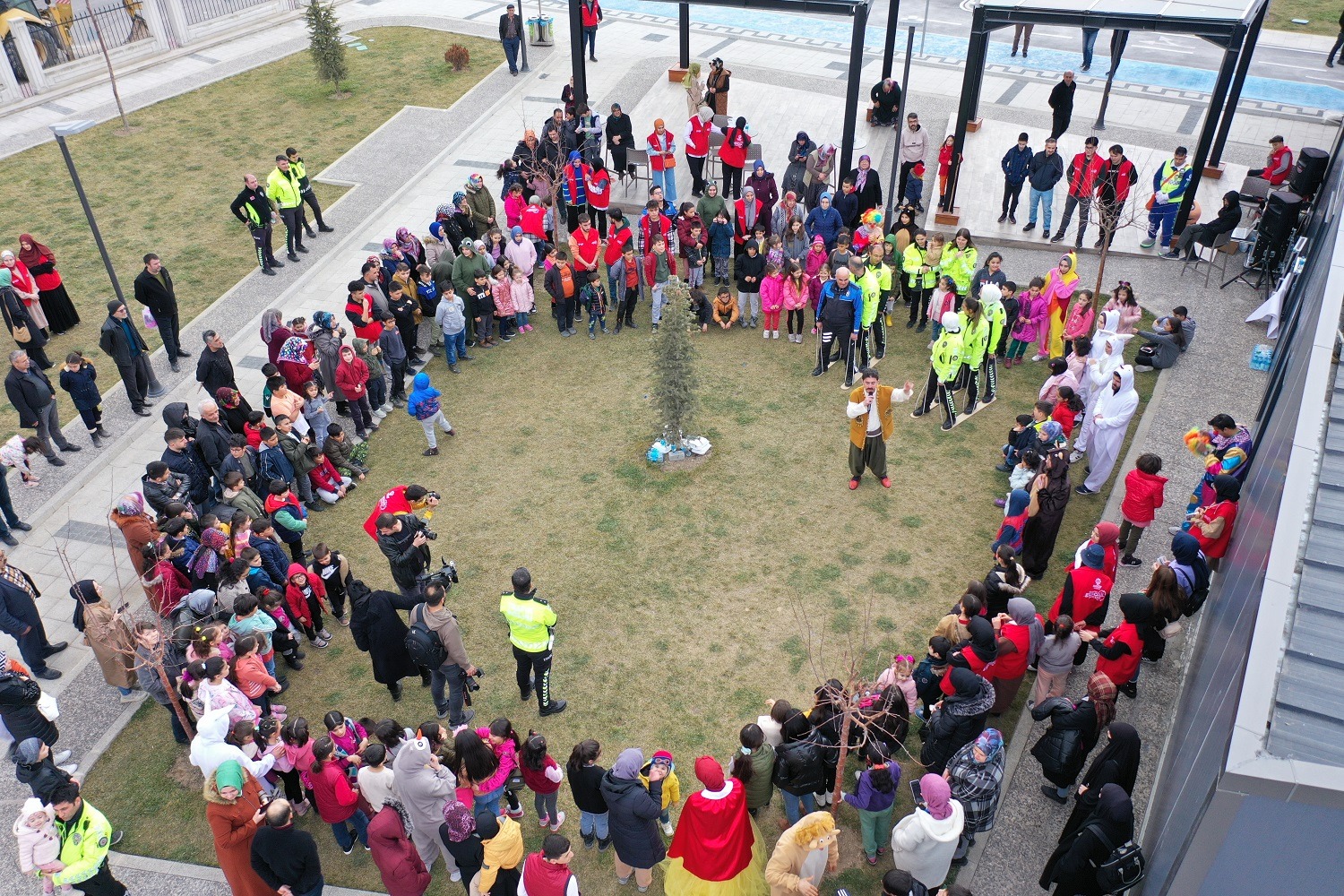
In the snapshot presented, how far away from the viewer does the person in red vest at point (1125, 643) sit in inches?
350

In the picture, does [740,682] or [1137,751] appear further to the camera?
[740,682]

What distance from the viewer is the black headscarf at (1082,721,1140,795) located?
7.59 meters

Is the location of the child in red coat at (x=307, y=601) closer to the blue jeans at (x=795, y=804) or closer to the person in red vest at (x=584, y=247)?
the blue jeans at (x=795, y=804)

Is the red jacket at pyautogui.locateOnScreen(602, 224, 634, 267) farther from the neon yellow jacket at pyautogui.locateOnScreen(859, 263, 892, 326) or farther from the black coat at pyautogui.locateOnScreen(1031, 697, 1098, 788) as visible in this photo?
the black coat at pyautogui.locateOnScreen(1031, 697, 1098, 788)

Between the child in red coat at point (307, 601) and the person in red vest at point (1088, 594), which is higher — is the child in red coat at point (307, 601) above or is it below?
below

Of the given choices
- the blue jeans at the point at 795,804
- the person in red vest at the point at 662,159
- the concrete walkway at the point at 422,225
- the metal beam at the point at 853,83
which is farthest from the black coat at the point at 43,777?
the metal beam at the point at 853,83

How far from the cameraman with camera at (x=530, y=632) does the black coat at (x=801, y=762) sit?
242 cm

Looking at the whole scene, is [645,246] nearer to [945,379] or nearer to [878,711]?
[945,379]

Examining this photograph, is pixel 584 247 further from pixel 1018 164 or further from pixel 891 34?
pixel 891 34

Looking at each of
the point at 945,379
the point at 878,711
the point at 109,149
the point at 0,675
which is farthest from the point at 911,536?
the point at 109,149

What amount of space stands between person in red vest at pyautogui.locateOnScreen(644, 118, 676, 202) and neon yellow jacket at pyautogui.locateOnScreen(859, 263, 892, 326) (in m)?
5.88

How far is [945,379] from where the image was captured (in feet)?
43.9

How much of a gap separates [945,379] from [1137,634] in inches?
202

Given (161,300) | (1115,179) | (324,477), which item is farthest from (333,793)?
(1115,179)
